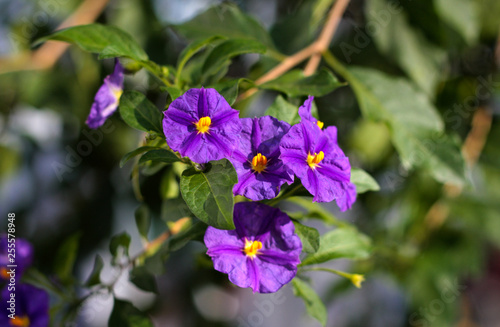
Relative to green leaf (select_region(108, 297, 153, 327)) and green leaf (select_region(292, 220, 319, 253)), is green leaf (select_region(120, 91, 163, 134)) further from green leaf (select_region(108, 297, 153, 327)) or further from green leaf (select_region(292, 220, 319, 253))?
green leaf (select_region(108, 297, 153, 327))

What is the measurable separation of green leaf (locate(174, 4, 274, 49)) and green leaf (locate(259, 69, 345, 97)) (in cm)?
29

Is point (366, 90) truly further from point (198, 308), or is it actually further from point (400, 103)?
point (198, 308)

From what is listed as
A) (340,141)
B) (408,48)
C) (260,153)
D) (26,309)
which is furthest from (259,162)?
(340,141)

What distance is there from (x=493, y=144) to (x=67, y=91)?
4.36ft

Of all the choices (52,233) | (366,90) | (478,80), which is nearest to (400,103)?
(366,90)

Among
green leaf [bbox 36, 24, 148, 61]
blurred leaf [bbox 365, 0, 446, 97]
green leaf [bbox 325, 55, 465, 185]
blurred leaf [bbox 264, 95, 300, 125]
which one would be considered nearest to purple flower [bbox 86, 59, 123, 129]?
green leaf [bbox 36, 24, 148, 61]

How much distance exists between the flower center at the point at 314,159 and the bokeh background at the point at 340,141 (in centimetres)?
61

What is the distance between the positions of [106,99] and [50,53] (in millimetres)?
836

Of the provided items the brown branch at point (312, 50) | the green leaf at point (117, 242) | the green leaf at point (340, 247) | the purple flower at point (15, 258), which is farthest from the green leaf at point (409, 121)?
the purple flower at point (15, 258)

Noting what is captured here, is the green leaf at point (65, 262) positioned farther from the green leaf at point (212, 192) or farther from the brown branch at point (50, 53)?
the brown branch at point (50, 53)

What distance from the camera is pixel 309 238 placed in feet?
2.34

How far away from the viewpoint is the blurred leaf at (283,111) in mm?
785

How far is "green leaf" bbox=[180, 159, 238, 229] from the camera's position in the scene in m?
0.61

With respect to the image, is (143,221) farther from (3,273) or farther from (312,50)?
(312,50)
